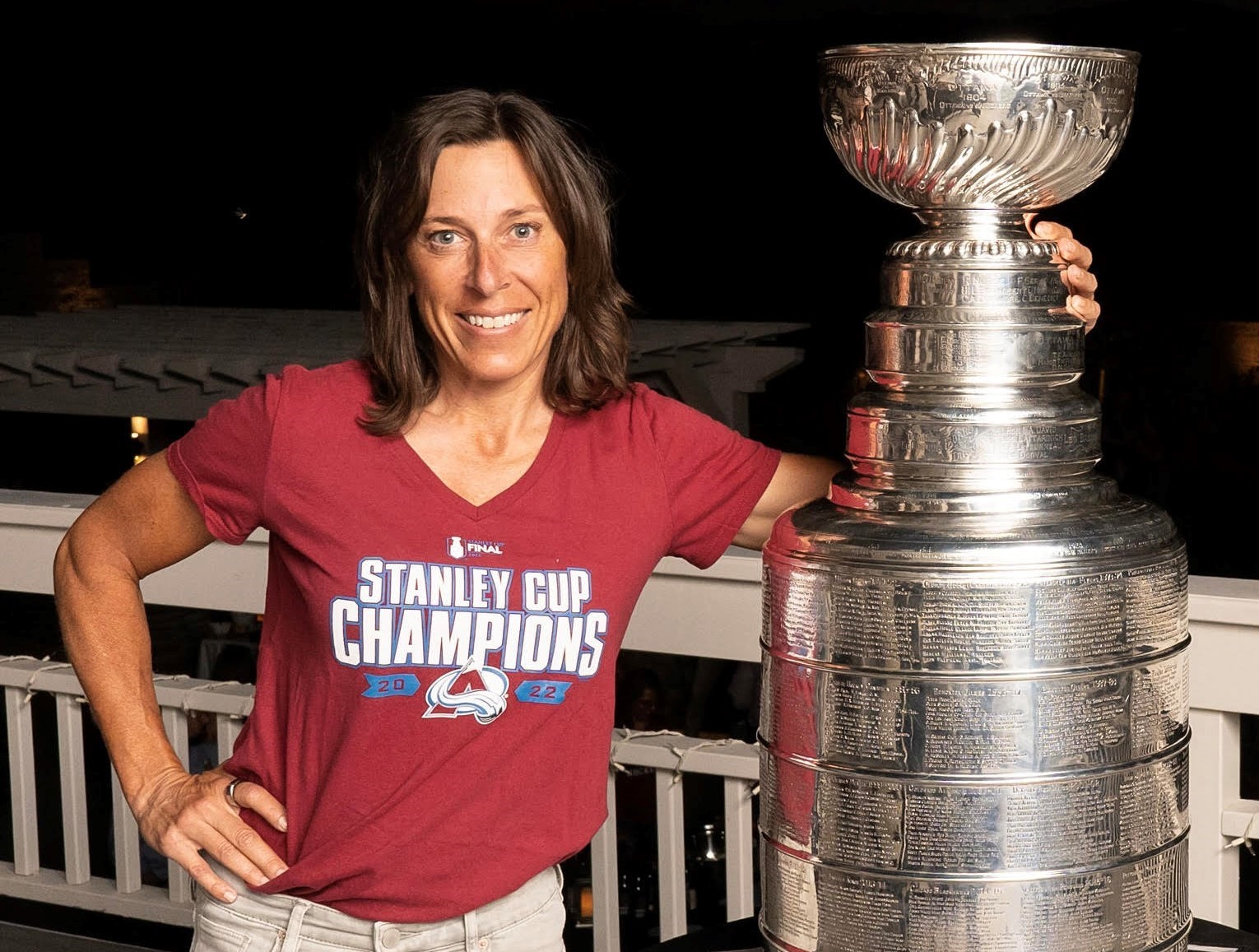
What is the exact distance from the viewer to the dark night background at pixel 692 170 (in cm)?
456

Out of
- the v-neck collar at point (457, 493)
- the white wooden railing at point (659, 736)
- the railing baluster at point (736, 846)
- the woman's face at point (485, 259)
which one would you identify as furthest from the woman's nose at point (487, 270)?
the railing baluster at point (736, 846)

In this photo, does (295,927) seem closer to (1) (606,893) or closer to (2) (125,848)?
(1) (606,893)

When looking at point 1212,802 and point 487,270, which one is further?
point 1212,802

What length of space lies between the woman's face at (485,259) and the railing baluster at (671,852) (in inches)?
32.2

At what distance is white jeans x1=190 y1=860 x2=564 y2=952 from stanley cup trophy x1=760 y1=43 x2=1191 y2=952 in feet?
1.05

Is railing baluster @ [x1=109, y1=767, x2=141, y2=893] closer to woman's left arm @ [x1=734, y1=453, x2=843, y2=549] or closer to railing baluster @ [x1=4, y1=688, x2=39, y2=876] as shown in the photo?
railing baluster @ [x1=4, y1=688, x2=39, y2=876]

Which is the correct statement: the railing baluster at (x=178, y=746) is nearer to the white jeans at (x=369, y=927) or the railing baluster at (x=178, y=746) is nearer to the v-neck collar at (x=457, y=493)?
the white jeans at (x=369, y=927)

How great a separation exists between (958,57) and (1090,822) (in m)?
0.52

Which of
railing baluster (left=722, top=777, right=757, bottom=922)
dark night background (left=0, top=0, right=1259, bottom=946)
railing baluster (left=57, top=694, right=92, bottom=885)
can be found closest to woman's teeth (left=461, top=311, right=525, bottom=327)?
railing baluster (left=722, top=777, right=757, bottom=922)

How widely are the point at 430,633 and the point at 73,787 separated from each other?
1.36 metres

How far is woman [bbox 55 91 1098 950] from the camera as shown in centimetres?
138

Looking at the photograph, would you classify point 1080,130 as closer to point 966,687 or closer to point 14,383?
point 966,687

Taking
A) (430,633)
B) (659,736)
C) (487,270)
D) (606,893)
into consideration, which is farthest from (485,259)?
(606,893)

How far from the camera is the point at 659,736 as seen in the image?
2088 millimetres
